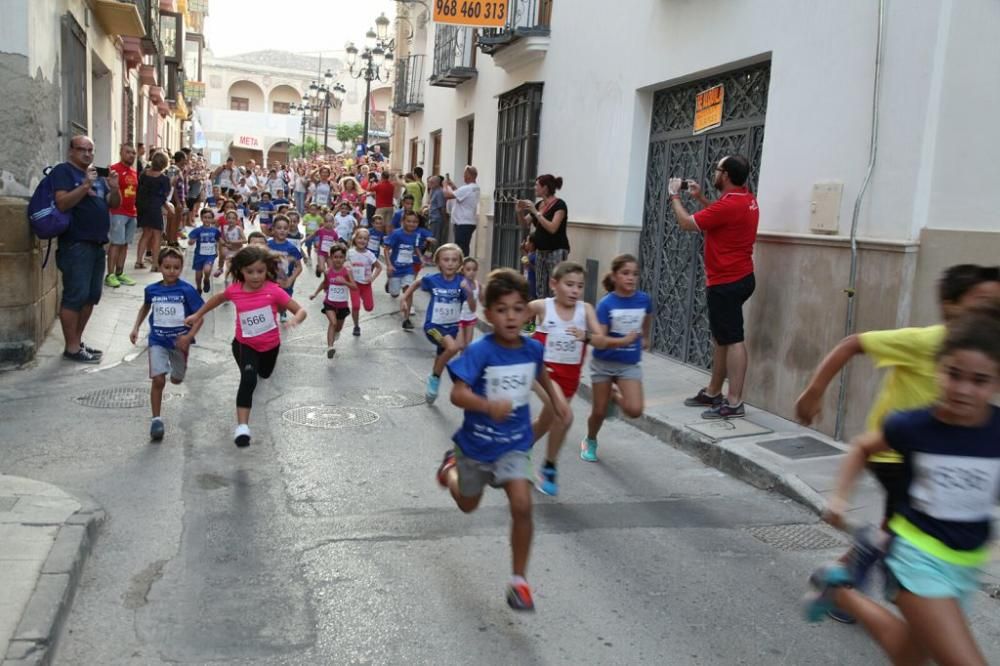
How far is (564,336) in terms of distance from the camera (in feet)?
20.3

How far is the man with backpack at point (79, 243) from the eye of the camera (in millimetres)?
8875

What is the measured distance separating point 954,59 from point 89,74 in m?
11.2

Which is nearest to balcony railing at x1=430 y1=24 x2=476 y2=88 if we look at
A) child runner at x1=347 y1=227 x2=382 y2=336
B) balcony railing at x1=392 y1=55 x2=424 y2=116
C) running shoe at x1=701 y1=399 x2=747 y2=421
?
balcony railing at x1=392 y1=55 x2=424 y2=116

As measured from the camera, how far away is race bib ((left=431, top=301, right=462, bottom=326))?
353 inches

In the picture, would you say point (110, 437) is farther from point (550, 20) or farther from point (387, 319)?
point (550, 20)

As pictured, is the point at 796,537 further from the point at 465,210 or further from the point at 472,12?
the point at 465,210

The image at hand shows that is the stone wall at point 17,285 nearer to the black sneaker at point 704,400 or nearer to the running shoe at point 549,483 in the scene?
the running shoe at point 549,483

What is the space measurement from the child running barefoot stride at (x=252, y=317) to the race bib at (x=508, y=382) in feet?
8.89

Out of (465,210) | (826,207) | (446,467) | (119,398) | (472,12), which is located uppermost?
(472,12)

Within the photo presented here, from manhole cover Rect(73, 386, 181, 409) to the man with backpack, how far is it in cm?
109

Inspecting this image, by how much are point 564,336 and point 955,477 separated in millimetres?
3441

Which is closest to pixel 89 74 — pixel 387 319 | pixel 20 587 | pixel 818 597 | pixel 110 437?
pixel 387 319

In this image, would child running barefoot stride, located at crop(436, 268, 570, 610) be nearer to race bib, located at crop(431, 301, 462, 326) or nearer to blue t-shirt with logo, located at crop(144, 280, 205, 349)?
blue t-shirt with logo, located at crop(144, 280, 205, 349)

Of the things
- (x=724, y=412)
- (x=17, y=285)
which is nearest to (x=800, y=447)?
(x=724, y=412)
